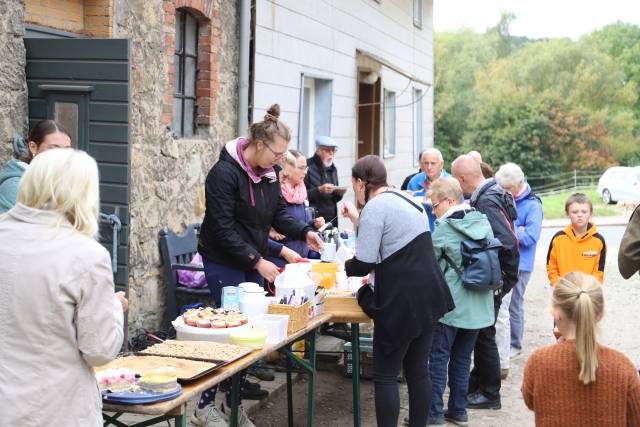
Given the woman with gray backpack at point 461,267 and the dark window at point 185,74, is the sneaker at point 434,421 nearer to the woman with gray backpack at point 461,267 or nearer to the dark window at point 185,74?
the woman with gray backpack at point 461,267

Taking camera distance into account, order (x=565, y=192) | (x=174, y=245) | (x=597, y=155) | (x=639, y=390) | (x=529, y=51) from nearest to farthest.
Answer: (x=639, y=390), (x=174, y=245), (x=565, y=192), (x=597, y=155), (x=529, y=51)

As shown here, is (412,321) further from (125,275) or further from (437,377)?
(125,275)

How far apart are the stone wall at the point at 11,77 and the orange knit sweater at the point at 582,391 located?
377 cm

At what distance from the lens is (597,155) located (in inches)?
2201

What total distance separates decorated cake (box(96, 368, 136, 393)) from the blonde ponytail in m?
1.67

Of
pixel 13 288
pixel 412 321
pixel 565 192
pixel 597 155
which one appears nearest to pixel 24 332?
pixel 13 288

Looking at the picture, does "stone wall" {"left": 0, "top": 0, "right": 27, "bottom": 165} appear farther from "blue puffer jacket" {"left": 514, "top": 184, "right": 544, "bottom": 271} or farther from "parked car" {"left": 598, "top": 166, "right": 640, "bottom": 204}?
"parked car" {"left": 598, "top": 166, "right": 640, "bottom": 204}

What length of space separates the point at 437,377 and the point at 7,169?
3.05 meters

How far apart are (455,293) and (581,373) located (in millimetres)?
2592

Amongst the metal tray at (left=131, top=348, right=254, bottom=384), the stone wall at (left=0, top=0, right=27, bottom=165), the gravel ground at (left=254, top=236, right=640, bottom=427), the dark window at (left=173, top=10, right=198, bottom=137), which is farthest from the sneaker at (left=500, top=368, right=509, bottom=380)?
the stone wall at (left=0, top=0, right=27, bottom=165)

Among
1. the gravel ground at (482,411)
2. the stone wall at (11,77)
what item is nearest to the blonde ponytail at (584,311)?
the gravel ground at (482,411)

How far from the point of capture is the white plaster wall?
9984 mm

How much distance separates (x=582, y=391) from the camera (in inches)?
133

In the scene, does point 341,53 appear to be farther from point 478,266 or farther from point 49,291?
point 49,291
